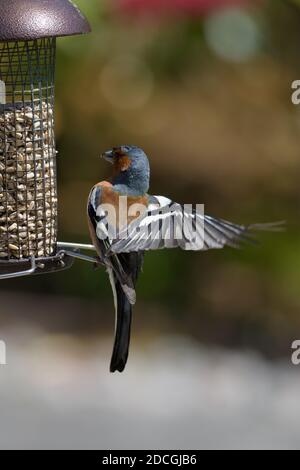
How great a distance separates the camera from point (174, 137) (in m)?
9.29

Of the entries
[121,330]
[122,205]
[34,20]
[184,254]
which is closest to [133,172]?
[122,205]

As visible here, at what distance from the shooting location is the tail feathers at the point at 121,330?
474 cm

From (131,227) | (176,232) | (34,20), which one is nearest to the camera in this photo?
(34,20)

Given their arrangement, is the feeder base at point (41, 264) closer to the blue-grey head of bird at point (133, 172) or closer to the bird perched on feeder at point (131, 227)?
the bird perched on feeder at point (131, 227)

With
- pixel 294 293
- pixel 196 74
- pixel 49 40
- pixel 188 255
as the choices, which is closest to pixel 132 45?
pixel 196 74

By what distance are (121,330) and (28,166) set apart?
2.98 ft

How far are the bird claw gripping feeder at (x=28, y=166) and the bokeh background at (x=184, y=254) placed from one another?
3598mm

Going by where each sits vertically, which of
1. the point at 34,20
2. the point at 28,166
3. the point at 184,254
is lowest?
the point at 184,254

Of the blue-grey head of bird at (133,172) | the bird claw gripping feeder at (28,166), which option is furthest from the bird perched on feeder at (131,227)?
the bird claw gripping feeder at (28,166)

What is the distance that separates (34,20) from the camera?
411 centimetres

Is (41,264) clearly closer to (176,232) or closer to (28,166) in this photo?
(28,166)

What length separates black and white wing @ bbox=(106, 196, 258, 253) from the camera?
4.20 m

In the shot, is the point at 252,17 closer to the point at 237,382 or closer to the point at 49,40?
the point at 237,382

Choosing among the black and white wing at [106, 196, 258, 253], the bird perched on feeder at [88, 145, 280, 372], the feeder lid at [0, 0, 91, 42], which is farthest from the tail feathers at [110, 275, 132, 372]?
the feeder lid at [0, 0, 91, 42]
